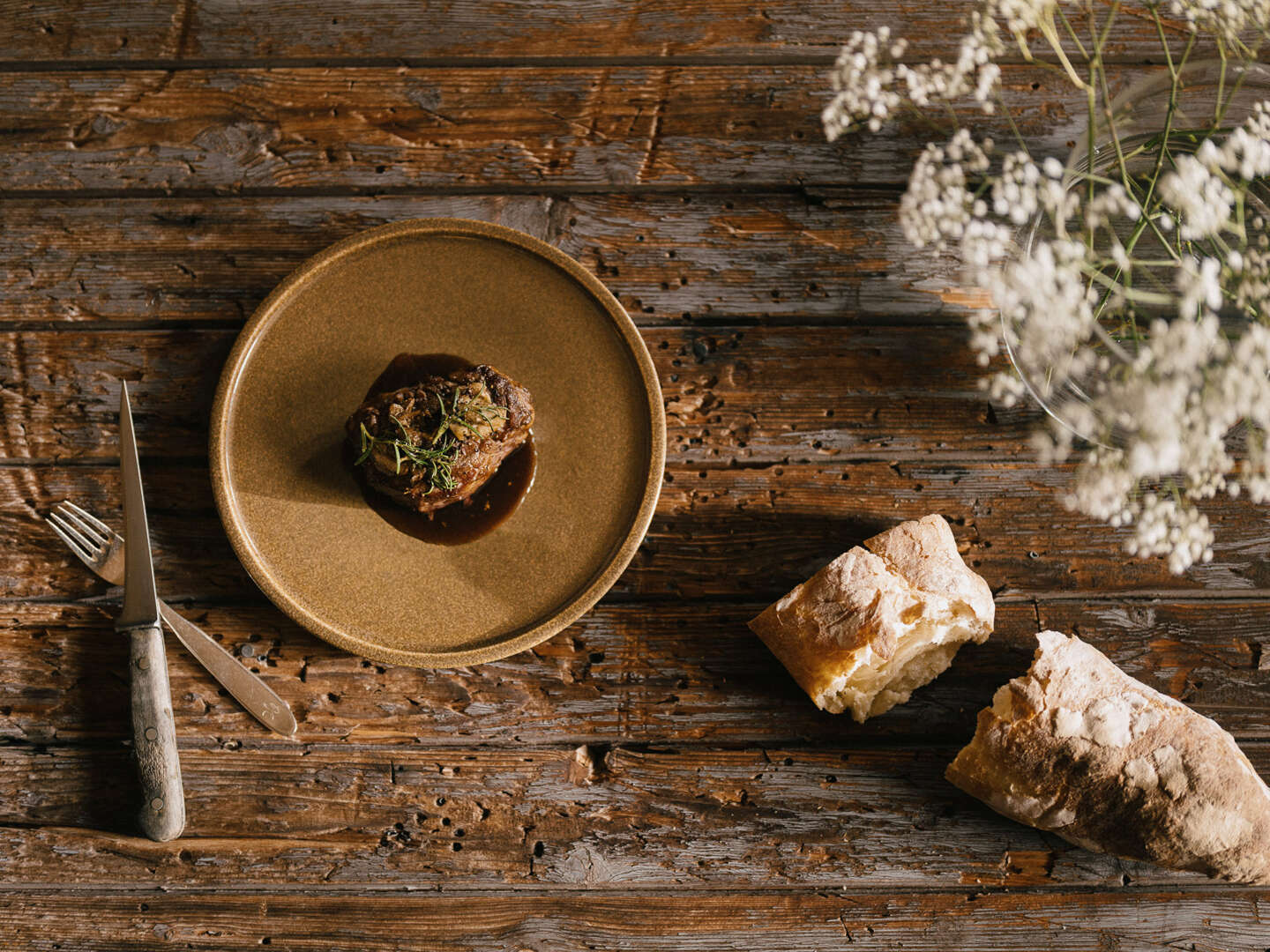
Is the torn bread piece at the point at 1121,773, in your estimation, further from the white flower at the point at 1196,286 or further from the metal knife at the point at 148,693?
the metal knife at the point at 148,693

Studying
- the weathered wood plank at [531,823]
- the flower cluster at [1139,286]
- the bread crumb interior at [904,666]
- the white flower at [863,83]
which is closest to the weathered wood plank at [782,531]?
the flower cluster at [1139,286]

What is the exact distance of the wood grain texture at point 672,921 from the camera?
2.24 m

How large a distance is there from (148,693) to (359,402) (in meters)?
0.90

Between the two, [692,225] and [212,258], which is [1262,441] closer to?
[692,225]

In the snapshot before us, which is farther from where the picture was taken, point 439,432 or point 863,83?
point 863,83

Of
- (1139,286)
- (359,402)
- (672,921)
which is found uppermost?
(1139,286)

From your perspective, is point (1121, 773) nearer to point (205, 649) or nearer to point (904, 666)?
point (904, 666)

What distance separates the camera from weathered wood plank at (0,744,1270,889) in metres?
2.25

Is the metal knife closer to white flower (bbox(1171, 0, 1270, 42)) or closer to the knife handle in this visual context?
the knife handle

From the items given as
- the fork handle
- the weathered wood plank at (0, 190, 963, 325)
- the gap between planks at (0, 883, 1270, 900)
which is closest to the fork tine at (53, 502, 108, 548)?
the fork handle

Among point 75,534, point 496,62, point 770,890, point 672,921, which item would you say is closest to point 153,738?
point 75,534

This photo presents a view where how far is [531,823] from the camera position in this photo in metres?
2.27

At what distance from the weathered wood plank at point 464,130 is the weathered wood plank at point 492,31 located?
0.21 ft

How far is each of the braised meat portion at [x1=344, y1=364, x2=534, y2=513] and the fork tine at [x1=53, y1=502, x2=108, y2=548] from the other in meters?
0.76
